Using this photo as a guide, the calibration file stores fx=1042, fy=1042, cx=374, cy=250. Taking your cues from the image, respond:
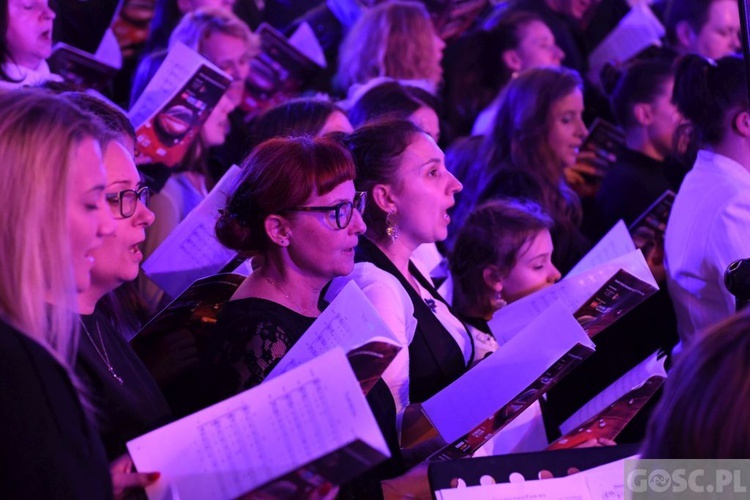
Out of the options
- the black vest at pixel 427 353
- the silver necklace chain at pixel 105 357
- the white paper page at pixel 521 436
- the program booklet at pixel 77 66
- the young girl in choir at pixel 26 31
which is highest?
the young girl in choir at pixel 26 31

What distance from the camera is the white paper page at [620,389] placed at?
2336 mm

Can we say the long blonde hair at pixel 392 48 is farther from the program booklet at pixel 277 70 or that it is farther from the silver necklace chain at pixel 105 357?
the silver necklace chain at pixel 105 357

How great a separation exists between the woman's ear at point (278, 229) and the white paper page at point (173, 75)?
803 millimetres

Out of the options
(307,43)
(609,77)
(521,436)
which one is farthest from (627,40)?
(521,436)

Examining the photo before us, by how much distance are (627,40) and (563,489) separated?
12.2ft

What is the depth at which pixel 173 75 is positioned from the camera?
3.02 meters

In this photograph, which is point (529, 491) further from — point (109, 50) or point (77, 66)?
point (109, 50)

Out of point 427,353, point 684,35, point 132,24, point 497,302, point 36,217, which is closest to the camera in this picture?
point 36,217

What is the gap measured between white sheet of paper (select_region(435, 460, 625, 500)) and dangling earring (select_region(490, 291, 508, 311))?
3.79 feet

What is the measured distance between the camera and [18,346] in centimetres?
143

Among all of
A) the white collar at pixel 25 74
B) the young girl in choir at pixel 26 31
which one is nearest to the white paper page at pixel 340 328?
the white collar at pixel 25 74

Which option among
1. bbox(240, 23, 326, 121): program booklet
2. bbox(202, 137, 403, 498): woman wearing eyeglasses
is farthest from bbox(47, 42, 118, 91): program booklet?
bbox(202, 137, 403, 498): woman wearing eyeglasses

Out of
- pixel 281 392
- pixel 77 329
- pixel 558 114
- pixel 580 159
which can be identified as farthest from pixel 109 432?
pixel 580 159

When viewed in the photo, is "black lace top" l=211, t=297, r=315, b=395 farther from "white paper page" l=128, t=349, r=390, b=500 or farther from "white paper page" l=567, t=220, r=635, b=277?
"white paper page" l=567, t=220, r=635, b=277
